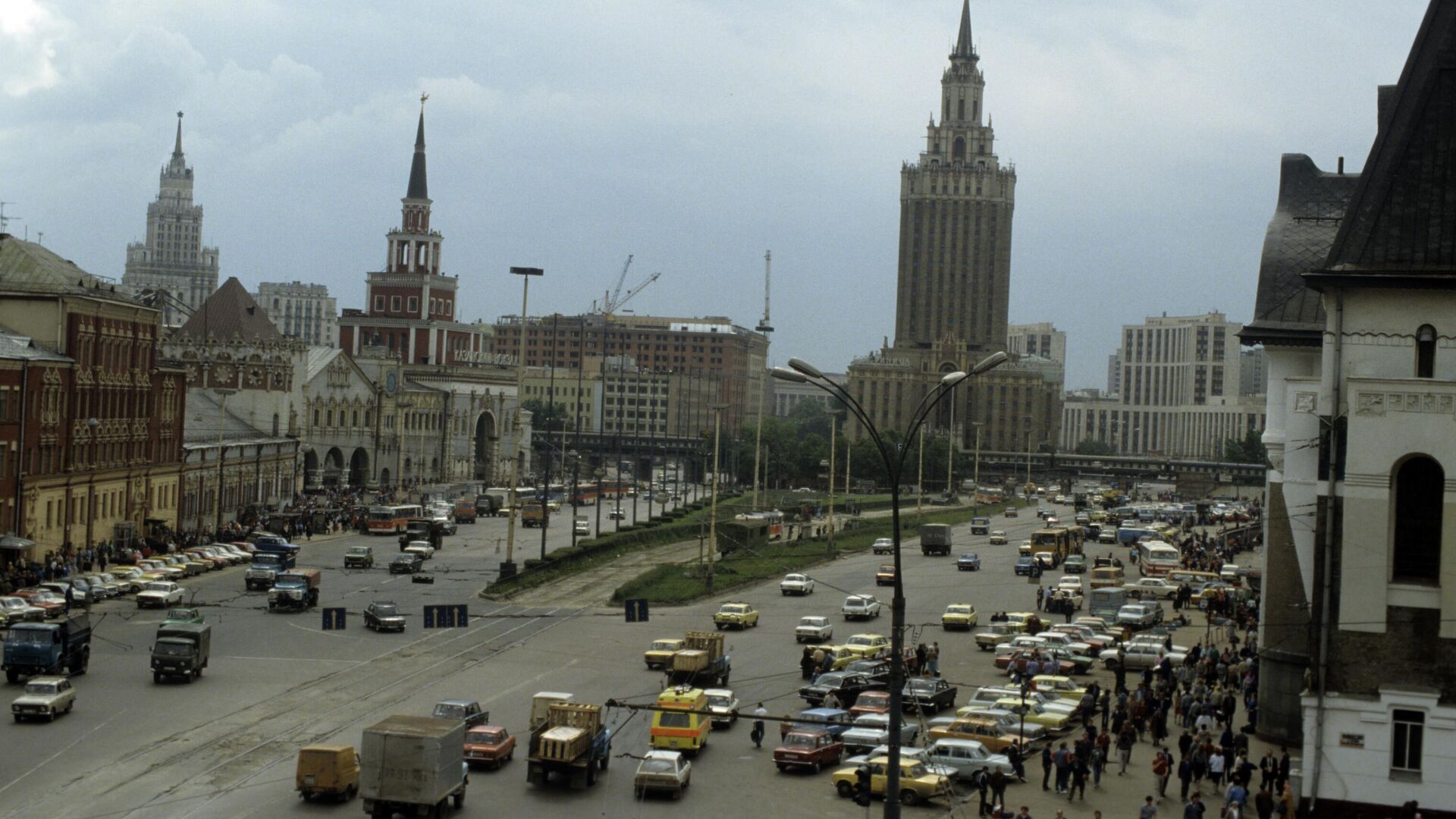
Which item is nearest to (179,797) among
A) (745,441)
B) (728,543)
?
(728,543)

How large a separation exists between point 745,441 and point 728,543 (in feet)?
329

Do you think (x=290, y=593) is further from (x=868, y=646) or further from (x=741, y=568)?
(x=741, y=568)

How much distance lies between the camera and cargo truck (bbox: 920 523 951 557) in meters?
95.3

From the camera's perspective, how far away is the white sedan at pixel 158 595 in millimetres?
59469

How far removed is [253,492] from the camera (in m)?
104

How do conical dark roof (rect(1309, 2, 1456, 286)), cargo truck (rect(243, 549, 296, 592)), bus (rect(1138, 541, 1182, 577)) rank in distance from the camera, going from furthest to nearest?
bus (rect(1138, 541, 1182, 577)), cargo truck (rect(243, 549, 296, 592)), conical dark roof (rect(1309, 2, 1456, 286))

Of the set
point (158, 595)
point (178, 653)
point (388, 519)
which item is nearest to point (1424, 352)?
point (178, 653)

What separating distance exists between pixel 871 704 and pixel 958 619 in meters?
21.0

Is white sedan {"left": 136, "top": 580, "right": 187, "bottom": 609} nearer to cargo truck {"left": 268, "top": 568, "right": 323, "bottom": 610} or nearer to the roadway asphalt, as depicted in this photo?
the roadway asphalt

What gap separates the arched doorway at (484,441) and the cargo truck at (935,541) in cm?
7386

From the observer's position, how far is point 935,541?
95.6 m

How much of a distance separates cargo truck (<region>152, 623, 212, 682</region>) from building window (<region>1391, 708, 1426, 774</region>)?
30.5 metres

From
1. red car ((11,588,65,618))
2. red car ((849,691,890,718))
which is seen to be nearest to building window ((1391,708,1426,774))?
red car ((849,691,890,718))

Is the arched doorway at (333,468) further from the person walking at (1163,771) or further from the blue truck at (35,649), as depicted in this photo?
the person walking at (1163,771)
